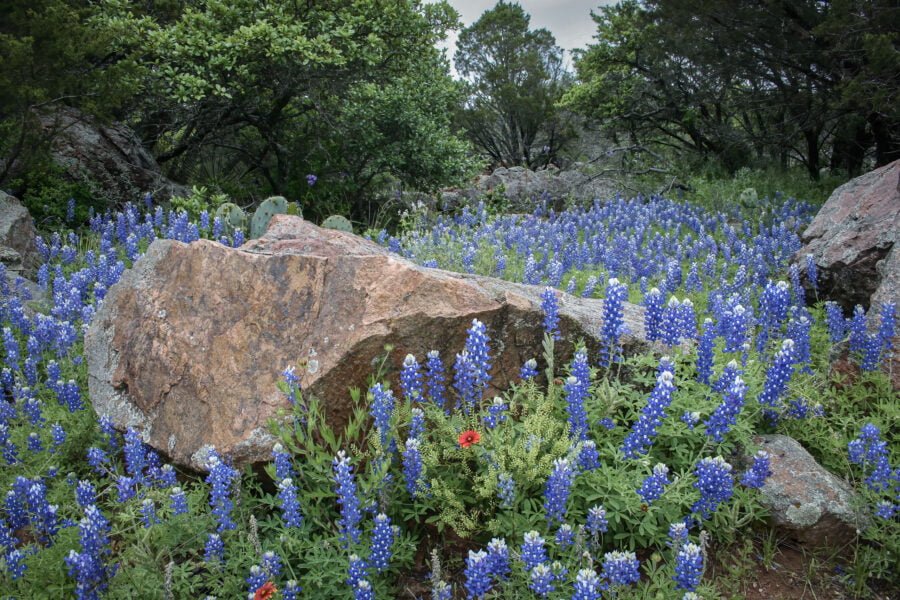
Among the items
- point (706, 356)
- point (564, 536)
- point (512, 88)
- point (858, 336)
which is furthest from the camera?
point (512, 88)

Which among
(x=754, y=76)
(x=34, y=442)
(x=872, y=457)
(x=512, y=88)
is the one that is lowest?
(x=34, y=442)

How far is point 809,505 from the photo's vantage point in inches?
129

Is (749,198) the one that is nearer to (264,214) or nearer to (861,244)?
(861,244)

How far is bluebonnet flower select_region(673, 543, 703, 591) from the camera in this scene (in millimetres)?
2549

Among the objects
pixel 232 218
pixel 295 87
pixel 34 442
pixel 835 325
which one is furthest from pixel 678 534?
pixel 295 87

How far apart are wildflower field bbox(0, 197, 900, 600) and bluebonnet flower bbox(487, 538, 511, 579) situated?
1 cm

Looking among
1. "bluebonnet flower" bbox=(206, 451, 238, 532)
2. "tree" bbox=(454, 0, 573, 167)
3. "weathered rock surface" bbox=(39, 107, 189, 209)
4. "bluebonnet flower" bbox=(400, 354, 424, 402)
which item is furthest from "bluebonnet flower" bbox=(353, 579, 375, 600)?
"tree" bbox=(454, 0, 573, 167)

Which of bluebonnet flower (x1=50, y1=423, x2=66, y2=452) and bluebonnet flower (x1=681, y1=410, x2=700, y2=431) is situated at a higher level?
bluebonnet flower (x1=681, y1=410, x2=700, y2=431)

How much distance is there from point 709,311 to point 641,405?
303 cm

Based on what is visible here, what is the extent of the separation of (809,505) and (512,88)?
2378cm

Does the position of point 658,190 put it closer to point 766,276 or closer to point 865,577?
point 766,276

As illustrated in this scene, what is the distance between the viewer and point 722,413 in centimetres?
314

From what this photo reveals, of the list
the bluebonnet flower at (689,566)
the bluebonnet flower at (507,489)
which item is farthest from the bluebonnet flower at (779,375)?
the bluebonnet flower at (507,489)

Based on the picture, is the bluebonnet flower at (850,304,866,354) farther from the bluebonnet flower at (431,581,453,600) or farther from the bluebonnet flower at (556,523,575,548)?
the bluebonnet flower at (431,581,453,600)
